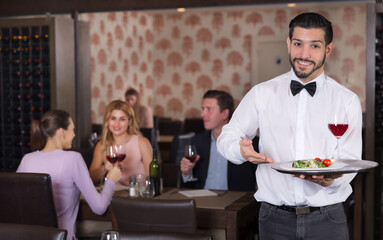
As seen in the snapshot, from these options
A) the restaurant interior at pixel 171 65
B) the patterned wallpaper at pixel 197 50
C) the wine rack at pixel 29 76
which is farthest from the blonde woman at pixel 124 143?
the patterned wallpaper at pixel 197 50

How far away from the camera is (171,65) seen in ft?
34.9

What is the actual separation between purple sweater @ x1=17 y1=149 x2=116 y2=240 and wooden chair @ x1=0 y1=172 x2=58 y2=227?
18cm

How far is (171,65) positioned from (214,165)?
693cm

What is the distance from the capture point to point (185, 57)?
415 inches

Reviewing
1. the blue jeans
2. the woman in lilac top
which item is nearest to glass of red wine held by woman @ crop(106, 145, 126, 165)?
the woman in lilac top

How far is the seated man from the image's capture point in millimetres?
3766

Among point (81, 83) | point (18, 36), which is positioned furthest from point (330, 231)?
point (18, 36)

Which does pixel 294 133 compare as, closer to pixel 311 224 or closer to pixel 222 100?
→ pixel 311 224

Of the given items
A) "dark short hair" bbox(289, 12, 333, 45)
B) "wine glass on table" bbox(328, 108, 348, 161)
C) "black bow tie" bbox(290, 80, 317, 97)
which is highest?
"dark short hair" bbox(289, 12, 333, 45)

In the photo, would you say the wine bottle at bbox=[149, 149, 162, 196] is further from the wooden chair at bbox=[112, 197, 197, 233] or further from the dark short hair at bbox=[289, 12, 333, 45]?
the dark short hair at bbox=[289, 12, 333, 45]

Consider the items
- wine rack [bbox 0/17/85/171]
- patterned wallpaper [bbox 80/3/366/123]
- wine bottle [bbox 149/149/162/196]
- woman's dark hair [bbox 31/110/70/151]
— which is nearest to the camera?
woman's dark hair [bbox 31/110/70/151]

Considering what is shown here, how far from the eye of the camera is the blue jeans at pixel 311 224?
2.31m

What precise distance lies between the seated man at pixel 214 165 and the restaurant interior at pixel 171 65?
0.58 feet

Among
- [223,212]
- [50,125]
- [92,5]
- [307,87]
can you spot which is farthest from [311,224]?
[92,5]
